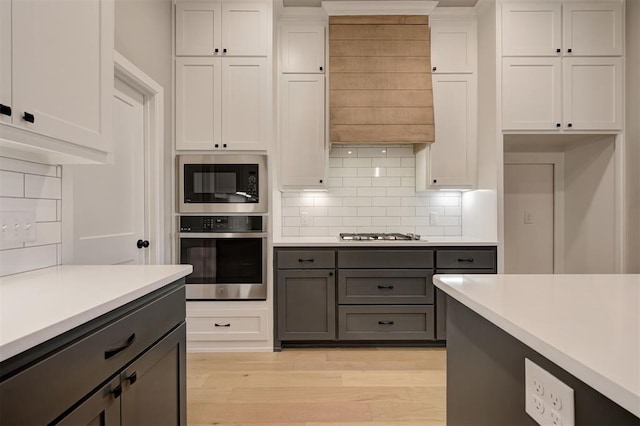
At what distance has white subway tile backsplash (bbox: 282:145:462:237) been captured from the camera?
135 inches

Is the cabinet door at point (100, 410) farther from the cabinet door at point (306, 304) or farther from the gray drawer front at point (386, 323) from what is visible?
the gray drawer front at point (386, 323)

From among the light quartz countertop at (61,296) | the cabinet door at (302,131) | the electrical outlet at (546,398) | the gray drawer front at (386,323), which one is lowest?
the gray drawer front at (386,323)

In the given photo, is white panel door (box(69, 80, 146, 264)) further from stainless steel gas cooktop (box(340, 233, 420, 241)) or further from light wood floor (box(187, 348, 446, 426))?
stainless steel gas cooktop (box(340, 233, 420, 241))

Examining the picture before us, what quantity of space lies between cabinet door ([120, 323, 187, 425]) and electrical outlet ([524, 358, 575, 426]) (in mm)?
1071

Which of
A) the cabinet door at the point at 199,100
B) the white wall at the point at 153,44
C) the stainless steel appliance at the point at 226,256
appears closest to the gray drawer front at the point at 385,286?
the stainless steel appliance at the point at 226,256

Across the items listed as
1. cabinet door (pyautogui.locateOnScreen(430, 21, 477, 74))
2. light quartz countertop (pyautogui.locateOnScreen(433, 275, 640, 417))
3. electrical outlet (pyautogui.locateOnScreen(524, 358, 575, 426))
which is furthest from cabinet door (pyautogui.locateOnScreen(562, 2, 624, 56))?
electrical outlet (pyautogui.locateOnScreen(524, 358, 575, 426))

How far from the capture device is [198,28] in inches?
110

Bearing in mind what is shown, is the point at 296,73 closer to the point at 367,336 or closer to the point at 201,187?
the point at 201,187

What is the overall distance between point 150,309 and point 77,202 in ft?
2.94

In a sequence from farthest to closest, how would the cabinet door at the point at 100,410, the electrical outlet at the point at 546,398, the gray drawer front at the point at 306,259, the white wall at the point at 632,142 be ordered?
the gray drawer front at the point at 306,259
the white wall at the point at 632,142
the cabinet door at the point at 100,410
the electrical outlet at the point at 546,398

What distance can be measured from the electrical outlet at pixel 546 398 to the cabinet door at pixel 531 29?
2.90 m

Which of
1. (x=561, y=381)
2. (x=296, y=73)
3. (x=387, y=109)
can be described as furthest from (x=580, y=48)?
(x=561, y=381)

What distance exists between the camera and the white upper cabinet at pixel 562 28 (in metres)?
2.85

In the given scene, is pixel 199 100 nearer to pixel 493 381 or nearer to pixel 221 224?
pixel 221 224
